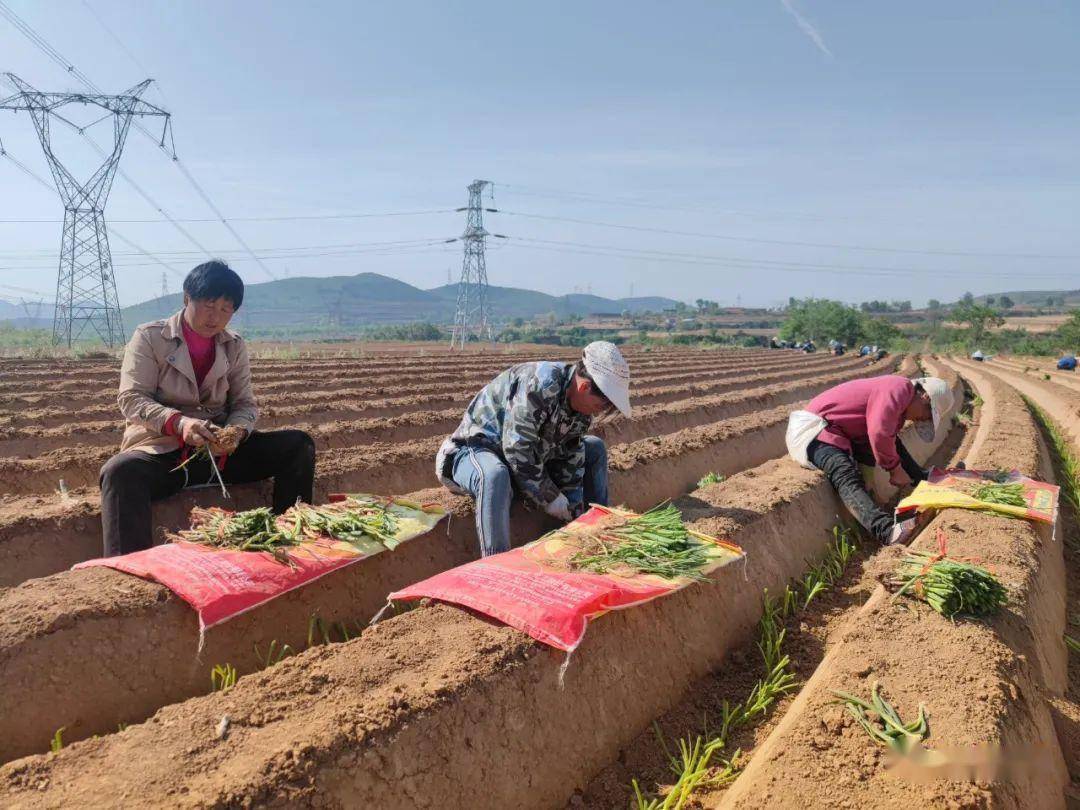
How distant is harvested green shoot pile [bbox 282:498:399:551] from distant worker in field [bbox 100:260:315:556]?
1.50 feet

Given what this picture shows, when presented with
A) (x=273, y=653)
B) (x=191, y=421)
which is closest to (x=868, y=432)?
(x=273, y=653)

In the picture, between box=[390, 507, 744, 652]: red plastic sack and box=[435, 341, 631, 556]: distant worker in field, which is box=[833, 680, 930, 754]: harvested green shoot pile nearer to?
box=[390, 507, 744, 652]: red plastic sack

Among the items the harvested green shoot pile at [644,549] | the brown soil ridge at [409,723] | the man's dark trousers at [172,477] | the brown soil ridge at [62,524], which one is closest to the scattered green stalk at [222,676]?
the brown soil ridge at [409,723]

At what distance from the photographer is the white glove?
410 cm

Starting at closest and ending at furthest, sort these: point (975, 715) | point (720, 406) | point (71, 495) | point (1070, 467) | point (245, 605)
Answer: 1. point (975, 715)
2. point (245, 605)
3. point (71, 495)
4. point (1070, 467)
5. point (720, 406)

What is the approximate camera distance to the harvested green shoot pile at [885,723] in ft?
7.49

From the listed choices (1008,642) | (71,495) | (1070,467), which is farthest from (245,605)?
(1070,467)

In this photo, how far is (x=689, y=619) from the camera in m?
3.32

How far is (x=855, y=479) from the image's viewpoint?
17.8 feet

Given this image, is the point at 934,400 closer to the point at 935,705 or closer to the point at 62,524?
the point at 935,705

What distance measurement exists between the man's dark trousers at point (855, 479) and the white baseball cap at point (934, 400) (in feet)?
0.70

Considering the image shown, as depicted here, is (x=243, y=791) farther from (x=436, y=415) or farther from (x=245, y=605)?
(x=436, y=415)

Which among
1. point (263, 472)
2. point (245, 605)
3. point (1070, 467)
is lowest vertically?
point (1070, 467)

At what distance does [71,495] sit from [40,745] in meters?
2.42
